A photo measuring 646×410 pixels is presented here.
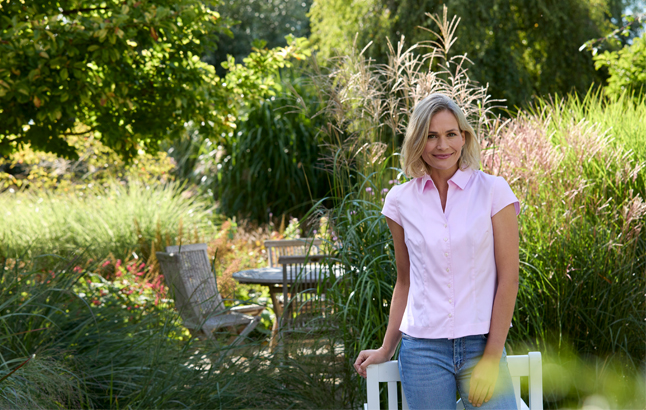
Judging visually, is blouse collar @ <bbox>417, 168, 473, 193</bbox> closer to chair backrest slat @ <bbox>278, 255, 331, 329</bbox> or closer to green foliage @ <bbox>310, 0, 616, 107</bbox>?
chair backrest slat @ <bbox>278, 255, 331, 329</bbox>

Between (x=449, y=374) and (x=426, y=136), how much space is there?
69cm

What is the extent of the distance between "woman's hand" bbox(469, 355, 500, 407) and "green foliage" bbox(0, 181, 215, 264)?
15.8ft

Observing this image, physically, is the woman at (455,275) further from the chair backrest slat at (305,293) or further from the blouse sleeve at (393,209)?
the chair backrest slat at (305,293)

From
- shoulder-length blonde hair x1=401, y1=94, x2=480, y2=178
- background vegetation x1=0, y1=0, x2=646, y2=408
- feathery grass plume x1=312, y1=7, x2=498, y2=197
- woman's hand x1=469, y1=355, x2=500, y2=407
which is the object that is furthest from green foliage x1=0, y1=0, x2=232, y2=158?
woman's hand x1=469, y1=355, x2=500, y2=407

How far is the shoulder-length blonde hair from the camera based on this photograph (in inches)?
64.6

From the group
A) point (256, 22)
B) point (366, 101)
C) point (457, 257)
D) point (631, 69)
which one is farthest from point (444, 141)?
point (256, 22)

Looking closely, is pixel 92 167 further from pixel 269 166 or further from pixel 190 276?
pixel 190 276

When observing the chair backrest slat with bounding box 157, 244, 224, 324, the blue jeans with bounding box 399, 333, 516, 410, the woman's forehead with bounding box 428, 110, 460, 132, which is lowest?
the chair backrest slat with bounding box 157, 244, 224, 324

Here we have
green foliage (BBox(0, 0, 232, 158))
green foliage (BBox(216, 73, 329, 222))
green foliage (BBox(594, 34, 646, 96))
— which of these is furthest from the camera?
green foliage (BBox(216, 73, 329, 222))

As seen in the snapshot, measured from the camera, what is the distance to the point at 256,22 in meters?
15.8

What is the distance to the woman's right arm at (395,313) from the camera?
1.71 metres

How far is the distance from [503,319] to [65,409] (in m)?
1.86

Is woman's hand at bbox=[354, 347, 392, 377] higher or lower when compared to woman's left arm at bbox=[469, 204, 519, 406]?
lower

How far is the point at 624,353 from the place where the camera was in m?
2.89
